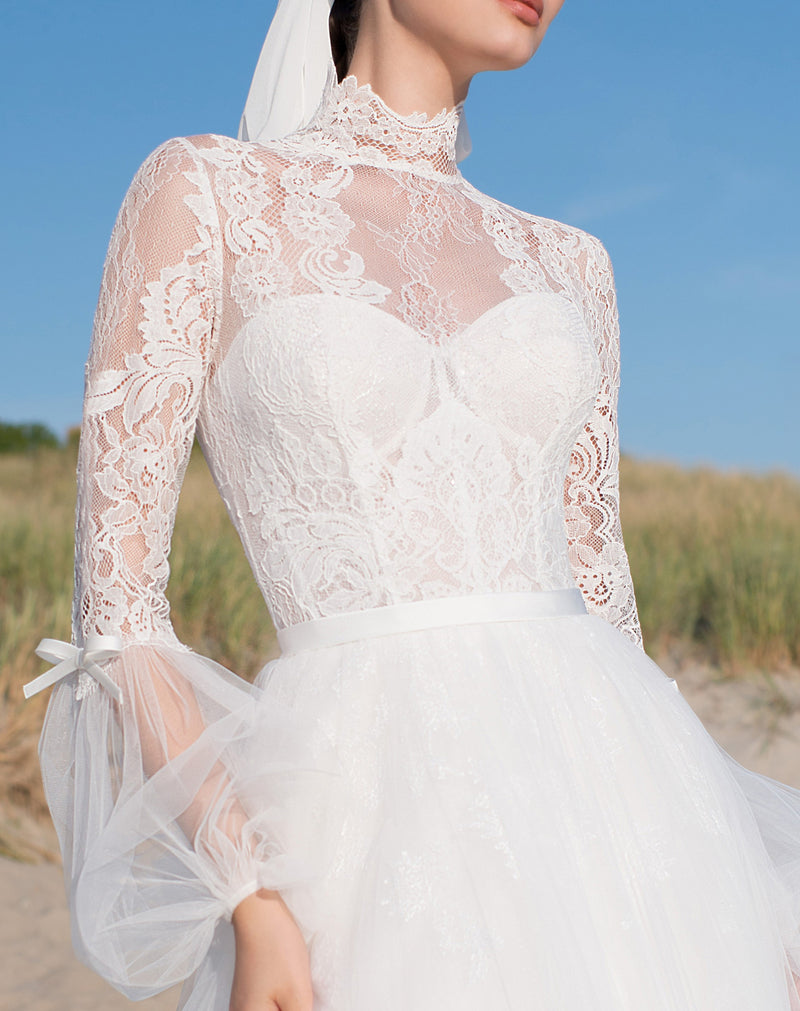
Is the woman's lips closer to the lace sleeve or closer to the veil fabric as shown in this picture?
the veil fabric

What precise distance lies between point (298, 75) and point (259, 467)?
1.11 m

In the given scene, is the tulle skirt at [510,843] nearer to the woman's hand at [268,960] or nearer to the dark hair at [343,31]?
the woman's hand at [268,960]

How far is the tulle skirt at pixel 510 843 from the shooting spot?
49.8 inches

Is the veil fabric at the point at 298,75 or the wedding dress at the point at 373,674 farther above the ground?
the veil fabric at the point at 298,75

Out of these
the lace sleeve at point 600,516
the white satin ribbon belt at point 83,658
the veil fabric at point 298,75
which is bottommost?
the white satin ribbon belt at point 83,658

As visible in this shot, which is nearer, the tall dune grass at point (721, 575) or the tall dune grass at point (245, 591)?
the tall dune grass at point (245, 591)

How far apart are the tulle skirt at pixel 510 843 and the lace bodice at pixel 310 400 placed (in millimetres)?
138

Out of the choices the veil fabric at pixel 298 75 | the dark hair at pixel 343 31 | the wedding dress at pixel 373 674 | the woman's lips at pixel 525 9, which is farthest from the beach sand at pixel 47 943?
the woman's lips at pixel 525 9

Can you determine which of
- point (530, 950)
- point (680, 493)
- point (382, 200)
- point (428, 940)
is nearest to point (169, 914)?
point (428, 940)

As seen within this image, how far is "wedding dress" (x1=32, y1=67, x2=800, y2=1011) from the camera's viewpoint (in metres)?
1.31

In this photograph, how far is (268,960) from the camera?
1.26m

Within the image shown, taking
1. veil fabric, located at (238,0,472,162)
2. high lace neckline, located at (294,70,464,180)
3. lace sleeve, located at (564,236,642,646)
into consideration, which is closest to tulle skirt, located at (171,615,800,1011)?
lace sleeve, located at (564,236,642,646)

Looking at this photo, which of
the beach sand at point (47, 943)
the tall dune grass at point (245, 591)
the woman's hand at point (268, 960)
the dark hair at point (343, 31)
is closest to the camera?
the woman's hand at point (268, 960)

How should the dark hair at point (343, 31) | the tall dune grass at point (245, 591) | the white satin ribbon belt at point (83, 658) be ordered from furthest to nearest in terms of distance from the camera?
the tall dune grass at point (245, 591) → the dark hair at point (343, 31) → the white satin ribbon belt at point (83, 658)
